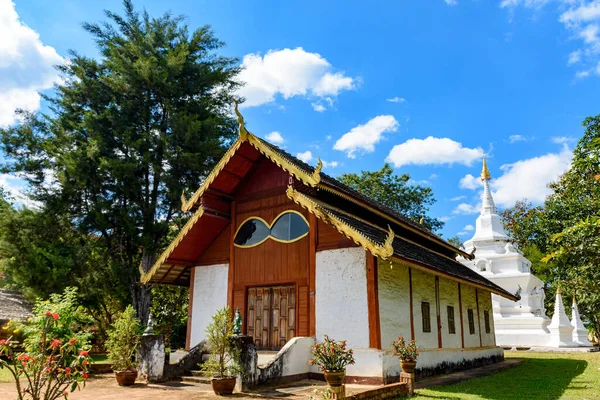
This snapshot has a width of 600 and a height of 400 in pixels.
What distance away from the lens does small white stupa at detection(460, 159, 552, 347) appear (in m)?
25.1

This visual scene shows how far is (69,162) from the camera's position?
63.3 ft

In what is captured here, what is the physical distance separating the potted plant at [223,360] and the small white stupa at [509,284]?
19526mm

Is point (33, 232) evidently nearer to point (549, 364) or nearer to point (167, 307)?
point (167, 307)

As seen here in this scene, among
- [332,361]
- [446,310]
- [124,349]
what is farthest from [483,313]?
Answer: [124,349]

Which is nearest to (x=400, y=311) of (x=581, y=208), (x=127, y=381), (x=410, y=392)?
(x=410, y=392)

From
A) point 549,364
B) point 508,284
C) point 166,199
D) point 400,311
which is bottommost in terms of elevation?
point 549,364

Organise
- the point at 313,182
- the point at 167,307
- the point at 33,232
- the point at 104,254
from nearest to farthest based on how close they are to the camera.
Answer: the point at 313,182, the point at 33,232, the point at 104,254, the point at 167,307

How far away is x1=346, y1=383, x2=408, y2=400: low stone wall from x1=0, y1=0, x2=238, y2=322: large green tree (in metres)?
13.1

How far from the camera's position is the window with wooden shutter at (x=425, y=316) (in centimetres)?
1329

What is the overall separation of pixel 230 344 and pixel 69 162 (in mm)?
12784

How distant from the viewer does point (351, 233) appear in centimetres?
1073

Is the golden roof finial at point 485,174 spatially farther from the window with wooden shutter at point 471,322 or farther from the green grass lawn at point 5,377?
the green grass lawn at point 5,377

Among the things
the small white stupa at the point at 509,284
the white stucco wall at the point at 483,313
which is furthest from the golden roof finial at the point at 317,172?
the small white stupa at the point at 509,284

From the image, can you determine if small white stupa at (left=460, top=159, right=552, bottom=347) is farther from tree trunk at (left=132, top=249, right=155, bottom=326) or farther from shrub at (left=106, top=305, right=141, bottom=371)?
shrub at (left=106, top=305, right=141, bottom=371)
